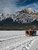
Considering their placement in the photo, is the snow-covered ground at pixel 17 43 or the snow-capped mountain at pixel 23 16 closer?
the snow-covered ground at pixel 17 43

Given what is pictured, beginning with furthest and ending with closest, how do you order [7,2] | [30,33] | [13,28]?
[7,2], [13,28], [30,33]

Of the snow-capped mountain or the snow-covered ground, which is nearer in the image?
the snow-covered ground

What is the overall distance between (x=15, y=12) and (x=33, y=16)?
1.06 meters

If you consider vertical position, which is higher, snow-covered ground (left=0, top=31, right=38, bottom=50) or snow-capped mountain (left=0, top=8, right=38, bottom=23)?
snow-capped mountain (left=0, top=8, right=38, bottom=23)

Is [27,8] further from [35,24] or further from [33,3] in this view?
[35,24]

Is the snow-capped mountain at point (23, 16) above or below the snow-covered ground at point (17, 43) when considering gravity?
above

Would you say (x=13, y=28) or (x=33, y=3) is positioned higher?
(x=33, y=3)

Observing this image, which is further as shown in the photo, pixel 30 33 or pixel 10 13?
pixel 10 13

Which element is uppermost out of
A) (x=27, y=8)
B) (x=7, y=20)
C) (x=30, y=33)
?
(x=27, y=8)

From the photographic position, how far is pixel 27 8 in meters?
8.82

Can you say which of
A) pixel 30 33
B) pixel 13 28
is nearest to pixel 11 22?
pixel 13 28

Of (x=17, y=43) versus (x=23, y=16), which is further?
(x=23, y=16)

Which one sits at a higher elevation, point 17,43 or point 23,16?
point 23,16

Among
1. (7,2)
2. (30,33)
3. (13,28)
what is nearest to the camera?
(30,33)
